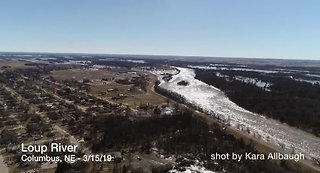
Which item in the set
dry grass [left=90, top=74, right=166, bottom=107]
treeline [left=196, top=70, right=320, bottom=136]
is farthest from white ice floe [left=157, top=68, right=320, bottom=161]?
dry grass [left=90, top=74, right=166, bottom=107]

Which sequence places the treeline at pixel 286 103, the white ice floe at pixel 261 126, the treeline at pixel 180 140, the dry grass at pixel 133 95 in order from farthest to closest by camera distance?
the dry grass at pixel 133 95 < the treeline at pixel 286 103 < the white ice floe at pixel 261 126 < the treeline at pixel 180 140

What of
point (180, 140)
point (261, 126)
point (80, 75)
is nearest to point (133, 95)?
point (261, 126)

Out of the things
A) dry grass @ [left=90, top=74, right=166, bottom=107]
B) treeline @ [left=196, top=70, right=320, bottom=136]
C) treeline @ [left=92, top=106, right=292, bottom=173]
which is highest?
treeline @ [left=196, top=70, right=320, bottom=136]

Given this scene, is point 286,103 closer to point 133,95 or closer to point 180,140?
point 133,95

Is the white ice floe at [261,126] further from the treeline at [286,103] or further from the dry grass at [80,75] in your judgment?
the dry grass at [80,75]

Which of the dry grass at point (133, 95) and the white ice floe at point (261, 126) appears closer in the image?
the white ice floe at point (261, 126)

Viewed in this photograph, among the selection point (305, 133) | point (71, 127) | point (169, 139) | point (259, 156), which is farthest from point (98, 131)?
point (305, 133)

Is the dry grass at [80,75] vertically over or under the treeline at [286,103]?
under

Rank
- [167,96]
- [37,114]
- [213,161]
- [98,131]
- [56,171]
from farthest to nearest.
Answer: [167,96] → [37,114] → [98,131] → [213,161] → [56,171]

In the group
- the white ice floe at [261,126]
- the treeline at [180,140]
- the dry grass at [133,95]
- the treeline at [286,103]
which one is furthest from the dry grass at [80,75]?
the treeline at [180,140]

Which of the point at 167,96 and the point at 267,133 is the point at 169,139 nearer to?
the point at 267,133

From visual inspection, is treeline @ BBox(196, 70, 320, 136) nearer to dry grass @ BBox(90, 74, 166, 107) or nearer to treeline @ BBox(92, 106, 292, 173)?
treeline @ BBox(92, 106, 292, 173)
